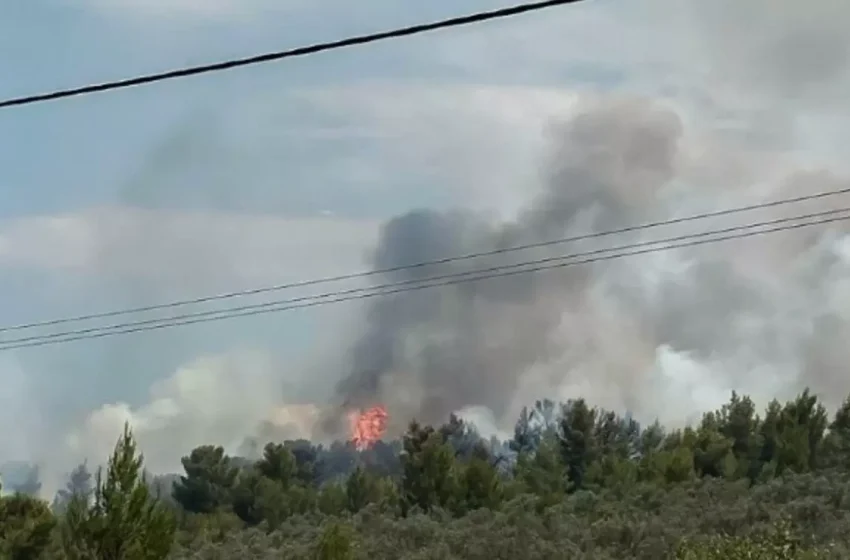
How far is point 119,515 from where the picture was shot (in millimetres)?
10164

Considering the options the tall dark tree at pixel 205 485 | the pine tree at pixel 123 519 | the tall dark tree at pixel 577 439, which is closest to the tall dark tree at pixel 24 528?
the tall dark tree at pixel 205 485

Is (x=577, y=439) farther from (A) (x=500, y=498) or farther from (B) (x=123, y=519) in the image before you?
(B) (x=123, y=519)

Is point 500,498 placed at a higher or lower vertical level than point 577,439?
lower

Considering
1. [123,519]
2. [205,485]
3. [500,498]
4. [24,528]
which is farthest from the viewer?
[205,485]

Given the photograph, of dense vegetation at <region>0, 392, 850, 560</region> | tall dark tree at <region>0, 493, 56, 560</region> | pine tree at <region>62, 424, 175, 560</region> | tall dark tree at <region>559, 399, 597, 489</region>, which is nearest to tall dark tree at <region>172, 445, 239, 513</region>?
dense vegetation at <region>0, 392, 850, 560</region>

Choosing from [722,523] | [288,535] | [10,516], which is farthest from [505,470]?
[10,516]

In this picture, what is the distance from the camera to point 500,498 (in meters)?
20.2

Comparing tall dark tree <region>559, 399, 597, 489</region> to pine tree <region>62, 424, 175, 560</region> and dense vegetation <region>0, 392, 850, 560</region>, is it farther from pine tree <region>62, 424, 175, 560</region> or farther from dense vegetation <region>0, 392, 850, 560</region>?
pine tree <region>62, 424, 175, 560</region>

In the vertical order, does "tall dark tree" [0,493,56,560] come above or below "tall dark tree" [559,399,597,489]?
below

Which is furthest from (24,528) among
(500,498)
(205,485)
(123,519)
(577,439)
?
(577,439)

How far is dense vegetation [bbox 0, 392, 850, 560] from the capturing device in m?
12.2

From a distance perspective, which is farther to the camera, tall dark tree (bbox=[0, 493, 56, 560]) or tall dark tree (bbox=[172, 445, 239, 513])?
tall dark tree (bbox=[172, 445, 239, 513])

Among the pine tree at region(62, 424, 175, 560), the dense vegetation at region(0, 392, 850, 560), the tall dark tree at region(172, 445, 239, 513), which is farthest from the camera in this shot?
the tall dark tree at region(172, 445, 239, 513)

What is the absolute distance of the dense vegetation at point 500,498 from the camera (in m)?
12.2
